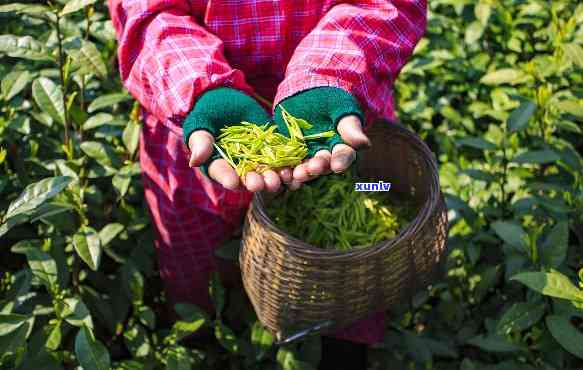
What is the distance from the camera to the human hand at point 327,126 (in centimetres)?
117

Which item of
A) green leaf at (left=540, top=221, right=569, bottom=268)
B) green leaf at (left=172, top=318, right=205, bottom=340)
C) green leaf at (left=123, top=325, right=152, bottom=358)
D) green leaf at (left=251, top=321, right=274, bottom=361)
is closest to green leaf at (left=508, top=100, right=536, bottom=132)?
green leaf at (left=540, top=221, right=569, bottom=268)

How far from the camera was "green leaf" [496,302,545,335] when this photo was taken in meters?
1.45

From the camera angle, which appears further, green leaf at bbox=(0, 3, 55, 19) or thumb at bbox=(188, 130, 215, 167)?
green leaf at bbox=(0, 3, 55, 19)

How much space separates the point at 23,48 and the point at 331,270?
→ 81 cm

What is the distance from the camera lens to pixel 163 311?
1.91 metres

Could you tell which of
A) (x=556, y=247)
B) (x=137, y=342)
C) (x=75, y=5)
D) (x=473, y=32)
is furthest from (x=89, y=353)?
(x=473, y=32)

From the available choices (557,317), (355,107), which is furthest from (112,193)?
(557,317)

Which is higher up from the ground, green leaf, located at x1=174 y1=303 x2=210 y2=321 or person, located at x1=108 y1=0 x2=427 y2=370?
person, located at x1=108 y1=0 x2=427 y2=370

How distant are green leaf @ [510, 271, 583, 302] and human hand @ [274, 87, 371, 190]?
421mm

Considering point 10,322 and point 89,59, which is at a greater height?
point 89,59

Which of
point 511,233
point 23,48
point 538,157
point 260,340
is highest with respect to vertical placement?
point 23,48

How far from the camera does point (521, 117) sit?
1693mm

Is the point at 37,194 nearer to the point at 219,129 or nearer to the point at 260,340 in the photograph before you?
the point at 219,129

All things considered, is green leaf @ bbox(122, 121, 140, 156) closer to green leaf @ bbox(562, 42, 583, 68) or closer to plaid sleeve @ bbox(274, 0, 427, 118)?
plaid sleeve @ bbox(274, 0, 427, 118)
